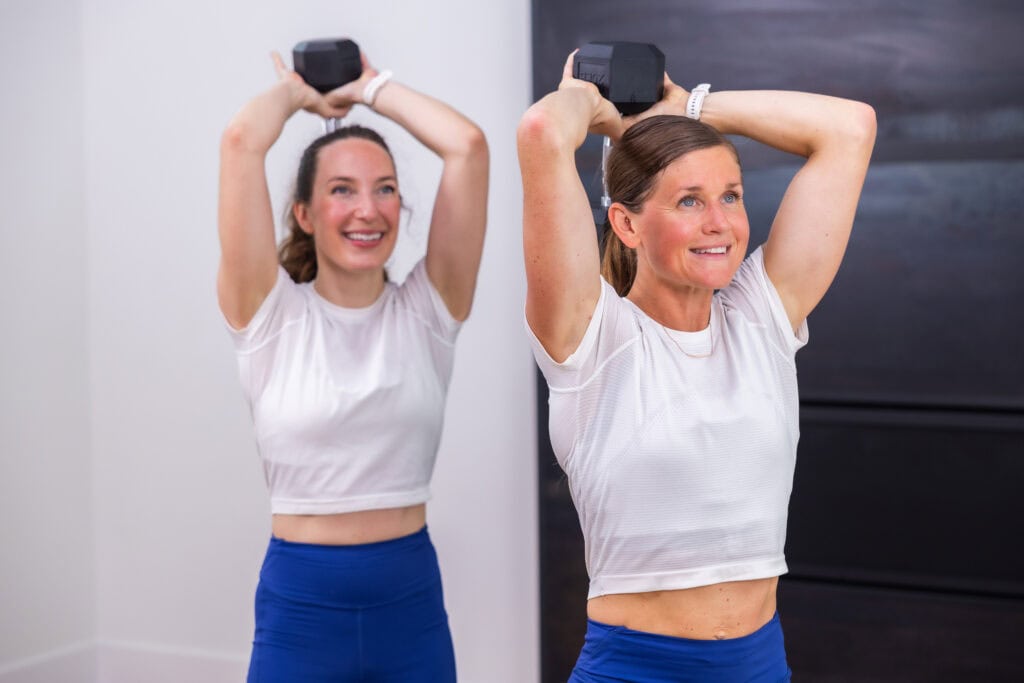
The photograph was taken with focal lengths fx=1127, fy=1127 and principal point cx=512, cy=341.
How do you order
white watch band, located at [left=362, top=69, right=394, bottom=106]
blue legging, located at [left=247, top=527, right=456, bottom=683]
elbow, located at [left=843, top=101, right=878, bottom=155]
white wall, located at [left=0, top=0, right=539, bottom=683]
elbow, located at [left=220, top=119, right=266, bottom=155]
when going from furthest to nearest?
white wall, located at [left=0, top=0, right=539, bottom=683] < white watch band, located at [left=362, top=69, right=394, bottom=106] < elbow, located at [left=220, top=119, right=266, bottom=155] < blue legging, located at [left=247, top=527, right=456, bottom=683] < elbow, located at [left=843, top=101, right=878, bottom=155]

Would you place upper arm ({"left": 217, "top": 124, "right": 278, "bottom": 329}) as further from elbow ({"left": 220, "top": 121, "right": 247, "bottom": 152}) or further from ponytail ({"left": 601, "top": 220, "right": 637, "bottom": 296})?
ponytail ({"left": 601, "top": 220, "right": 637, "bottom": 296})

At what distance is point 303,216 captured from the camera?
2.52 metres

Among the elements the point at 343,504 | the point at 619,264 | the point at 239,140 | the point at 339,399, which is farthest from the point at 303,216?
the point at 619,264

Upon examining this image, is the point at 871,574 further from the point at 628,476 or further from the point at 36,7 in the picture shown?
the point at 36,7

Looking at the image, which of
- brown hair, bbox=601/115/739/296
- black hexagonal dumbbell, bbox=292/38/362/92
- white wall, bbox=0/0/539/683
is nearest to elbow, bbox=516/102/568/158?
Answer: brown hair, bbox=601/115/739/296

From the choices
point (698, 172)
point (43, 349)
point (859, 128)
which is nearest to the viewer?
point (698, 172)

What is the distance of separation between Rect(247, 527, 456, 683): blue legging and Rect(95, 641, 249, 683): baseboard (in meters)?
1.53

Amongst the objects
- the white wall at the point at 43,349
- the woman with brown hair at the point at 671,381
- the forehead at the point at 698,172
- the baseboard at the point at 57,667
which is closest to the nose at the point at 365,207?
the woman with brown hair at the point at 671,381

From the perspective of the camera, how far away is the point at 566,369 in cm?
169

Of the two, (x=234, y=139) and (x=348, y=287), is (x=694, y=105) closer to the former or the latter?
(x=348, y=287)

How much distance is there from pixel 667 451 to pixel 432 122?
3.75 ft

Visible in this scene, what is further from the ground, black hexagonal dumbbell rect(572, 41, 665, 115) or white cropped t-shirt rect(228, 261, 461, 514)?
black hexagonal dumbbell rect(572, 41, 665, 115)

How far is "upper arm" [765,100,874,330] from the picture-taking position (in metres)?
1.83

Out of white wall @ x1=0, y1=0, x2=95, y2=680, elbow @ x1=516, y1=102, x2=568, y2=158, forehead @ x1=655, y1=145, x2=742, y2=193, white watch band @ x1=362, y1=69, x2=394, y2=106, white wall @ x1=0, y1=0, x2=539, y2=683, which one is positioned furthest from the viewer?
white wall @ x1=0, y1=0, x2=95, y2=680
